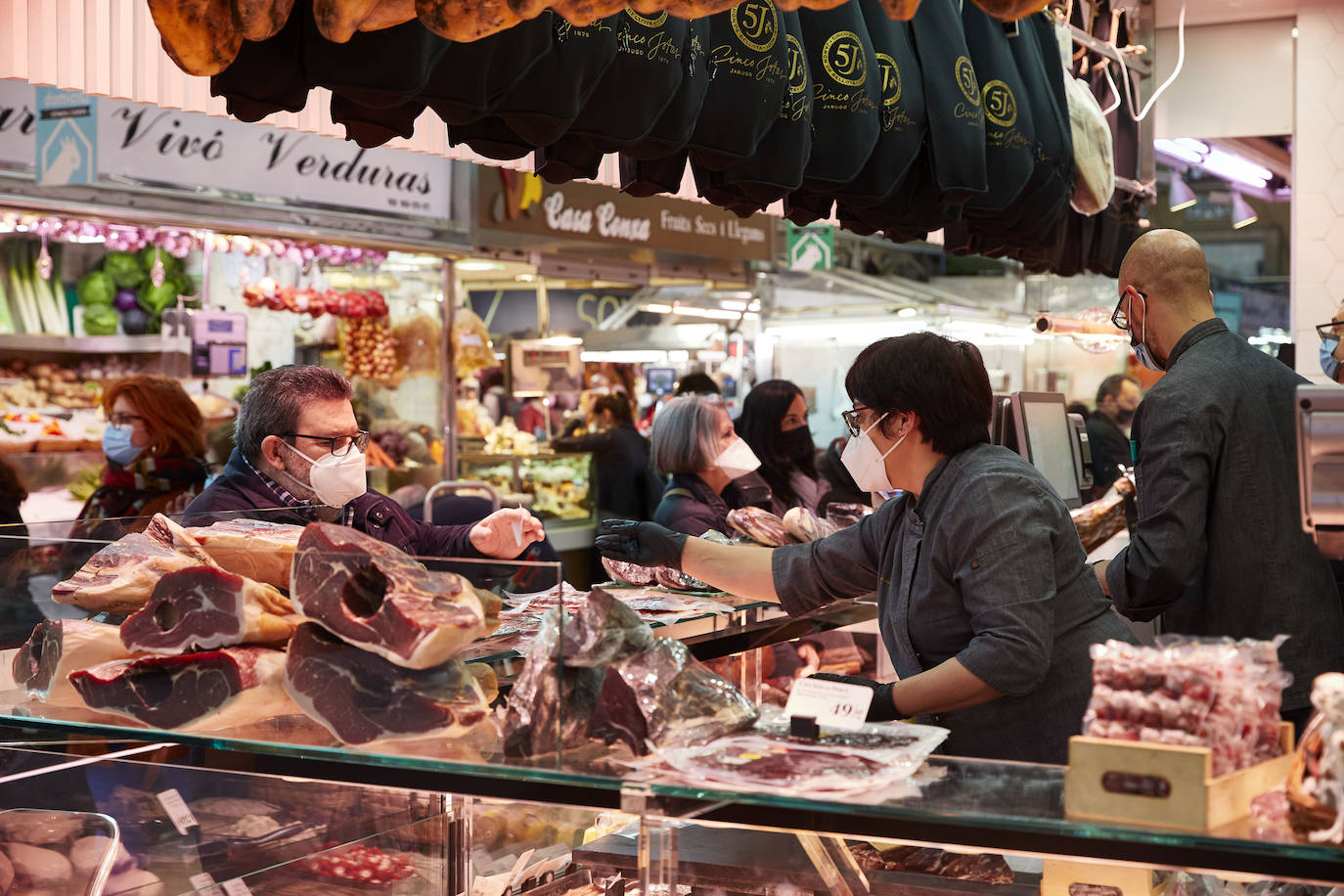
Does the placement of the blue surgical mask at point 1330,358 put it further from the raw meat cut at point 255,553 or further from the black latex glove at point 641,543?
the raw meat cut at point 255,553

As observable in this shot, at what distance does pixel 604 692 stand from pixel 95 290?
20.0ft

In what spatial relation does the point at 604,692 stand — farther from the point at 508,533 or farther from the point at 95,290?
the point at 95,290

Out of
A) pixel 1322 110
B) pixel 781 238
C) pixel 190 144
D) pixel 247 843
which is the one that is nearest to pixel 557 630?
pixel 247 843

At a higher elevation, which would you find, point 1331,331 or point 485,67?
point 485,67

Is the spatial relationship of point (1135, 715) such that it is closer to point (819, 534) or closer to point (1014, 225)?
point (819, 534)

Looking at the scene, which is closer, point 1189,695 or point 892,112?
point 1189,695

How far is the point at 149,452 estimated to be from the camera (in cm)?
566

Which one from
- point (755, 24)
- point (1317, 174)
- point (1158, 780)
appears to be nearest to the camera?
point (1158, 780)

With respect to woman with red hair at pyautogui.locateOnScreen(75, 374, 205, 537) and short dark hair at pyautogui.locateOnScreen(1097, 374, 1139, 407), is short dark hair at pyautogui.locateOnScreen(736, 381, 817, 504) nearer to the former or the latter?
woman with red hair at pyautogui.locateOnScreen(75, 374, 205, 537)

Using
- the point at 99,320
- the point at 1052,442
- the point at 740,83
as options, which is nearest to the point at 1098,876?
the point at 740,83

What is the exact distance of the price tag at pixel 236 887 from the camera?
2275 mm

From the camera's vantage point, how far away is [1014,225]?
4406 mm

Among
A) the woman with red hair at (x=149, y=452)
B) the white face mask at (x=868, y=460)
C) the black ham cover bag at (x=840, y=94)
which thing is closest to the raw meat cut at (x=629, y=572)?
the white face mask at (x=868, y=460)

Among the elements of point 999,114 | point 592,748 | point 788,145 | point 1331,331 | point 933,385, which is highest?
point 999,114
